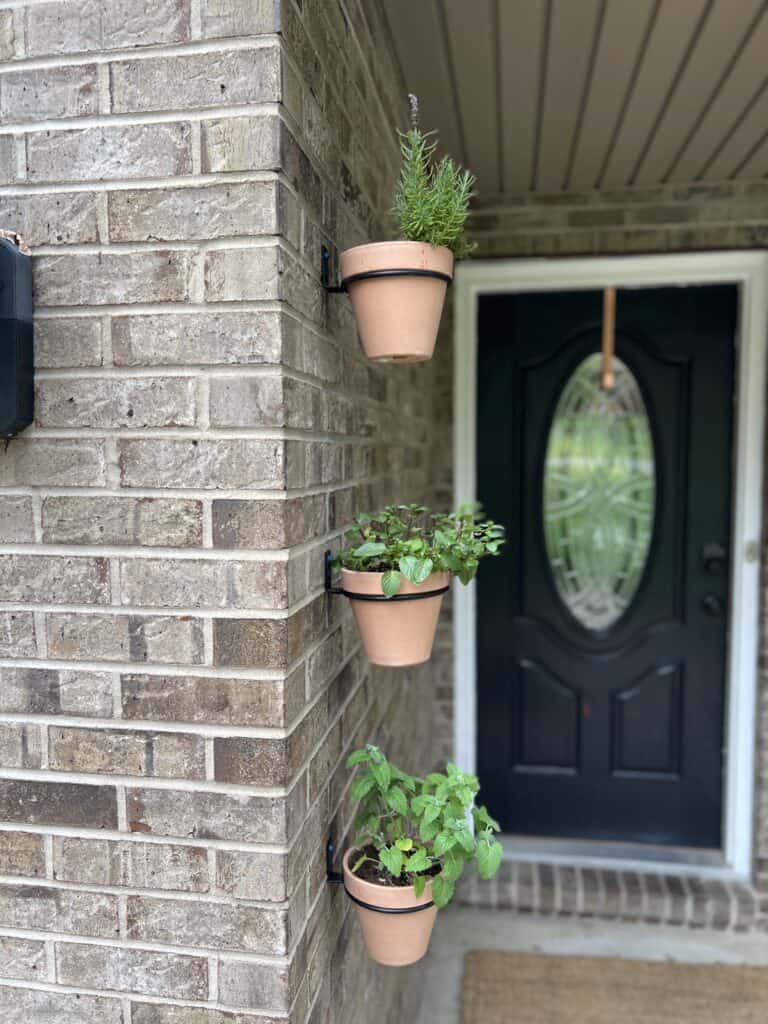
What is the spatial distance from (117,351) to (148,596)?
0.34 m

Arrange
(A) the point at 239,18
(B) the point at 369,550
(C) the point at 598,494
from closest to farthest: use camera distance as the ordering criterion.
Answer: (A) the point at 239,18 → (B) the point at 369,550 → (C) the point at 598,494

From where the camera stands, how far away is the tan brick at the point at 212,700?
966mm

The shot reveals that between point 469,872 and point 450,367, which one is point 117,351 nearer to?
point 450,367

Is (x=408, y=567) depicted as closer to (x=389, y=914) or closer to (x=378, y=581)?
(x=378, y=581)

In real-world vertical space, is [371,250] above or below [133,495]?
above

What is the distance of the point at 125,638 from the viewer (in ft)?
3.30

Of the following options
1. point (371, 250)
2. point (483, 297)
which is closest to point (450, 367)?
point (483, 297)

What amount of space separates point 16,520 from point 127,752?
1.20 feet

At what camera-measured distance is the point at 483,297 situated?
254 centimetres

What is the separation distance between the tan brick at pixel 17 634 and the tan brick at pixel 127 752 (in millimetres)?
122

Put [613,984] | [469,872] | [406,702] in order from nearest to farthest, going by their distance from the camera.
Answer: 1. [406,702]
2. [613,984]
3. [469,872]

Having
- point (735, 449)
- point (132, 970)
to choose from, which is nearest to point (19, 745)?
point (132, 970)

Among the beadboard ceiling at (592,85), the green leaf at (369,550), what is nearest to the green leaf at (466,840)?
the green leaf at (369,550)

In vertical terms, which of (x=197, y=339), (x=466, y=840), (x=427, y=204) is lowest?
(x=466, y=840)
